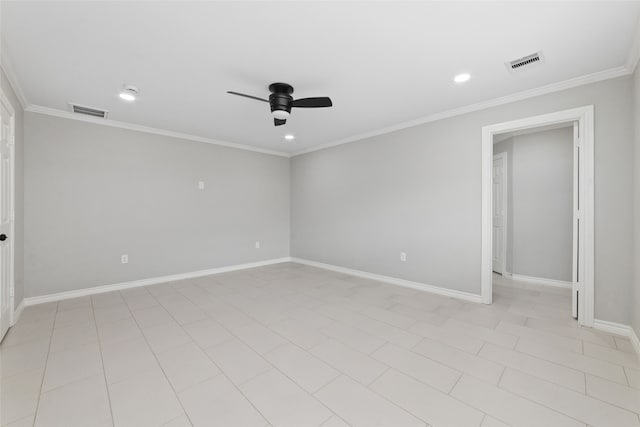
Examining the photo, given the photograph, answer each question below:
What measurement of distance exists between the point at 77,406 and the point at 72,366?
1.98 ft

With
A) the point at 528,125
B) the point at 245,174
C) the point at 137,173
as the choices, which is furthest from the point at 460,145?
the point at 137,173

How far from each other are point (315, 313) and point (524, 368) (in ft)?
6.30

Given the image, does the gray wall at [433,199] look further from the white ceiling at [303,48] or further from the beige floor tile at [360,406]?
the beige floor tile at [360,406]

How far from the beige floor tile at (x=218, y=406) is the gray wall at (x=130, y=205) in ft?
10.4

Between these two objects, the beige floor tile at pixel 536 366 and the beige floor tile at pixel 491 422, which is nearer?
the beige floor tile at pixel 491 422

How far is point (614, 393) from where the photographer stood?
1764 millimetres

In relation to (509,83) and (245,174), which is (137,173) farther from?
(509,83)

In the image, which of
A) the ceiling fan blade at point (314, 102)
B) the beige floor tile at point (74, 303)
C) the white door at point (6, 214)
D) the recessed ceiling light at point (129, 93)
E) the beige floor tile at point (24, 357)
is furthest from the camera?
the beige floor tile at point (74, 303)

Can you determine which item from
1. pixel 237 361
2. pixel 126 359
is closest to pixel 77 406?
pixel 126 359

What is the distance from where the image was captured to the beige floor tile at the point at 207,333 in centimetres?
246

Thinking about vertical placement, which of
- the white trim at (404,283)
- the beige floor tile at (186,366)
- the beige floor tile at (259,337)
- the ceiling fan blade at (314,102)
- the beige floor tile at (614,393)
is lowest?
the beige floor tile at (614,393)

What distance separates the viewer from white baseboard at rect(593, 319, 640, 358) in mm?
2427

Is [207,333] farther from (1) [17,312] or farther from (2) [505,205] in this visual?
(2) [505,205]

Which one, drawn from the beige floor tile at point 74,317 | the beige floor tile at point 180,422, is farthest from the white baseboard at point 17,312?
the beige floor tile at point 180,422
